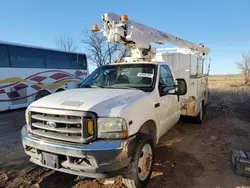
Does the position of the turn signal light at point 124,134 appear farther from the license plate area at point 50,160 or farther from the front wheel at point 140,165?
the license plate area at point 50,160

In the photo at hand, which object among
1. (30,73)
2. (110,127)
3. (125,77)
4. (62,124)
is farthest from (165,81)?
(30,73)

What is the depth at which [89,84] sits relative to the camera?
3.91m

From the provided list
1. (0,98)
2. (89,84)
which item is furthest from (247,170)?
(0,98)

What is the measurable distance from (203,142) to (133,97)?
125 inches

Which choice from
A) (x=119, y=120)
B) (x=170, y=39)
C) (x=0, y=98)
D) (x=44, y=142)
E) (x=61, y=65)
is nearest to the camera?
(x=119, y=120)

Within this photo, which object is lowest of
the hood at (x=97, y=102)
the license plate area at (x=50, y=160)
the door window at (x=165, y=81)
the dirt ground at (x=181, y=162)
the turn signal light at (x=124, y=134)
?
the dirt ground at (x=181, y=162)

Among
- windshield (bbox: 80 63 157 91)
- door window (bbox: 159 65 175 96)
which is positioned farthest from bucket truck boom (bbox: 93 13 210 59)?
door window (bbox: 159 65 175 96)

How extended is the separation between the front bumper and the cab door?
4.41 feet

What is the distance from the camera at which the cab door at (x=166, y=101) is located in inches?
144

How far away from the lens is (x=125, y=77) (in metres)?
3.83

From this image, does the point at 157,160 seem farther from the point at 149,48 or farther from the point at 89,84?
the point at 149,48

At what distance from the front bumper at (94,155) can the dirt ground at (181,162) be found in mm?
839

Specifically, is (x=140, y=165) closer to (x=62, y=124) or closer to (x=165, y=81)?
(x=62, y=124)

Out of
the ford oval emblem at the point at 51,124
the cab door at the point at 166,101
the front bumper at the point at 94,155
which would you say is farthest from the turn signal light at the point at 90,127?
the cab door at the point at 166,101
